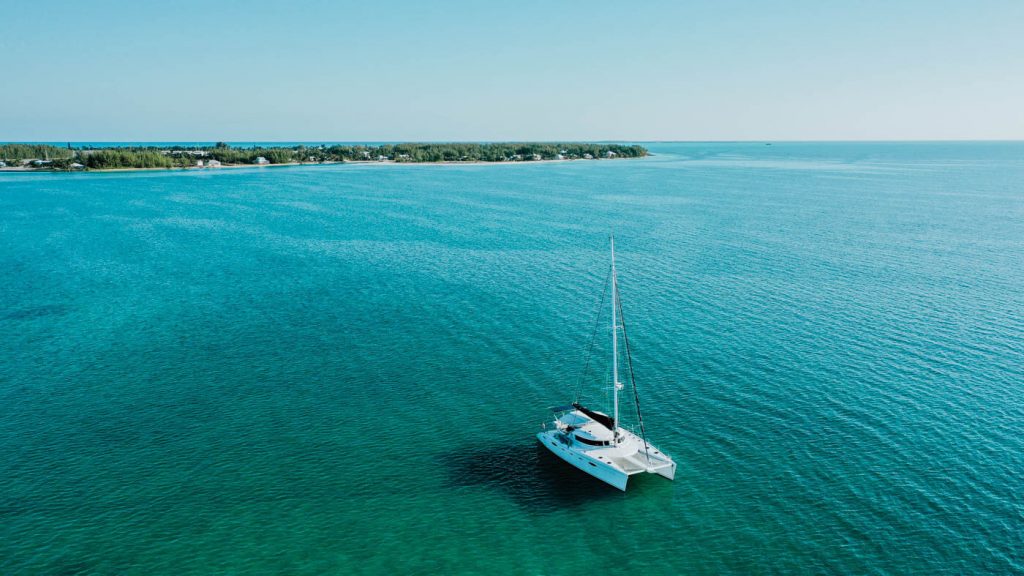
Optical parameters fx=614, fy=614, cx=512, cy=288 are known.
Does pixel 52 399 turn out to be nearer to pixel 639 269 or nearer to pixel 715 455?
pixel 715 455

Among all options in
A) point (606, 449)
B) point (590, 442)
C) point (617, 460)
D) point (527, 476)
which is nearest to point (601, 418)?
point (590, 442)

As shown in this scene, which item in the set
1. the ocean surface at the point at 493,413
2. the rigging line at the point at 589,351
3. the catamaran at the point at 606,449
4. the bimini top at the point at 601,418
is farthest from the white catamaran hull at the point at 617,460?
the rigging line at the point at 589,351

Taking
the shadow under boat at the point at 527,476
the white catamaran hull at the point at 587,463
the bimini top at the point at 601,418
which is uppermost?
the bimini top at the point at 601,418

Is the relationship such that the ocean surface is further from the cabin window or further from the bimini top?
the bimini top

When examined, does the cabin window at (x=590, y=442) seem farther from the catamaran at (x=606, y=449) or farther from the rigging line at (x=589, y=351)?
the rigging line at (x=589, y=351)

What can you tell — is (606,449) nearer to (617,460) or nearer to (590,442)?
(617,460)

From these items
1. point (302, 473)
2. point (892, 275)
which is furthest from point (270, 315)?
point (892, 275)
